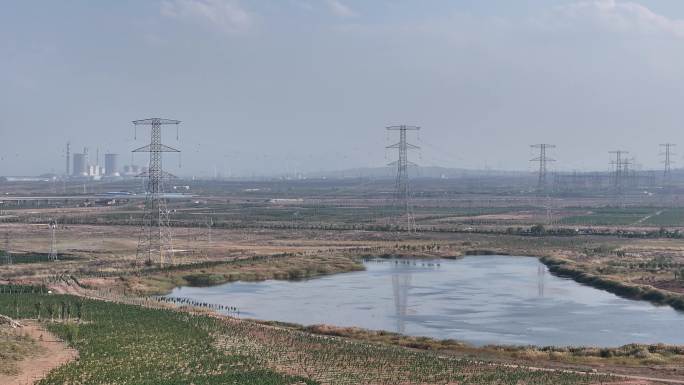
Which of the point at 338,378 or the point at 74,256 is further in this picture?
the point at 74,256

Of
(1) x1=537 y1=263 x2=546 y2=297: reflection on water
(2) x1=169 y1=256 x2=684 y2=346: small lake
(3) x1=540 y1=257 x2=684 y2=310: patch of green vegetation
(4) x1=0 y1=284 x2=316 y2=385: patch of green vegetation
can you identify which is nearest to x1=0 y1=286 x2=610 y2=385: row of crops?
(4) x1=0 y1=284 x2=316 y2=385: patch of green vegetation

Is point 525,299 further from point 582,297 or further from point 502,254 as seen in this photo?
point 502,254

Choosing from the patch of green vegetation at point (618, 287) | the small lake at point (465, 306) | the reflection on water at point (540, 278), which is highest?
the patch of green vegetation at point (618, 287)

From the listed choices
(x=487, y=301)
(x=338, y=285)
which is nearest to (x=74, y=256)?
(x=338, y=285)

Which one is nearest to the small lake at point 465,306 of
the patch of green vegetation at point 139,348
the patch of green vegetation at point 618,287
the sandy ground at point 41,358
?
the patch of green vegetation at point 618,287

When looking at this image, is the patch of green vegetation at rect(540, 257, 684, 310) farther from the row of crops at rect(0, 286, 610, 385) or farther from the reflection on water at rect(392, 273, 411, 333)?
the row of crops at rect(0, 286, 610, 385)

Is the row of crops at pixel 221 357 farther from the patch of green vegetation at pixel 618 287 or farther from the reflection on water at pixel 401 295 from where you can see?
the patch of green vegetation at pixel 618 287
